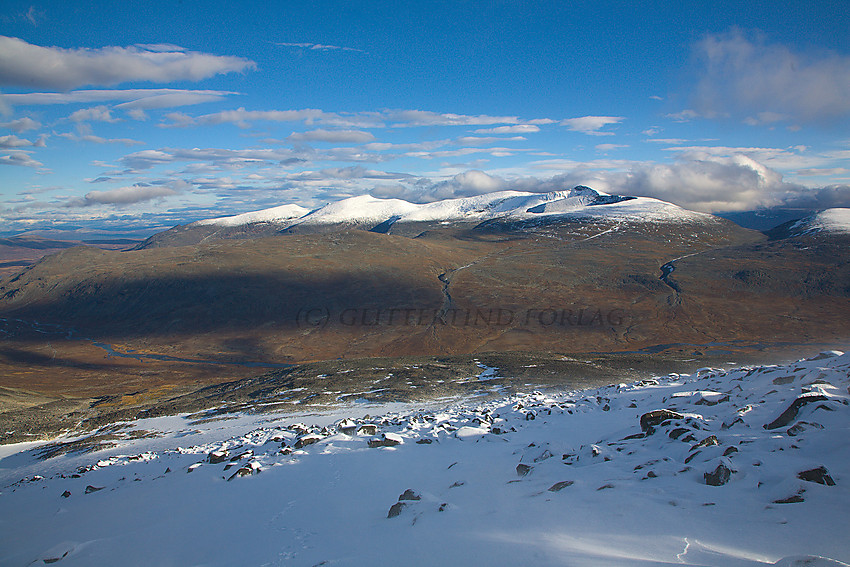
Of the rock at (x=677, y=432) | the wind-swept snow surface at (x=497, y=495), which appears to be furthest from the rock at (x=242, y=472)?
the rock at (x=677, y=432)

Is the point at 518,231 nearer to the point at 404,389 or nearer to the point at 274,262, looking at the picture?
the point at 274,262

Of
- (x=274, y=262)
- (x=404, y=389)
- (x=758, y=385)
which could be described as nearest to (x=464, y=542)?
(x=758, y=385)

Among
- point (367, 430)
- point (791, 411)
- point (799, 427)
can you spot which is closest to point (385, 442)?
point (367, 430)

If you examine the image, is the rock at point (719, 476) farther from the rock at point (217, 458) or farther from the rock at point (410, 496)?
the rock at point (217, 458)

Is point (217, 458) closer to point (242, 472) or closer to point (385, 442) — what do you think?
point (242, 472)

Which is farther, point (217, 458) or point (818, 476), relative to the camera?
point (217, 458)

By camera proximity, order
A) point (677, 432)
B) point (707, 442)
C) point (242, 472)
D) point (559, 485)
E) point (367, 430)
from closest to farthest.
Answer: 1. point (559, 485)
2. point (707, 442)
3. point (677, 432)
4. point (242, 472)
5. point (367, 430)

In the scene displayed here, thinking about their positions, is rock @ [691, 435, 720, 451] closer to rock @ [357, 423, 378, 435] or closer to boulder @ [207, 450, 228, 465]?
rock @ [357, 423, 378, 435]

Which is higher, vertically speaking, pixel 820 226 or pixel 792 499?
pixel 820 226
